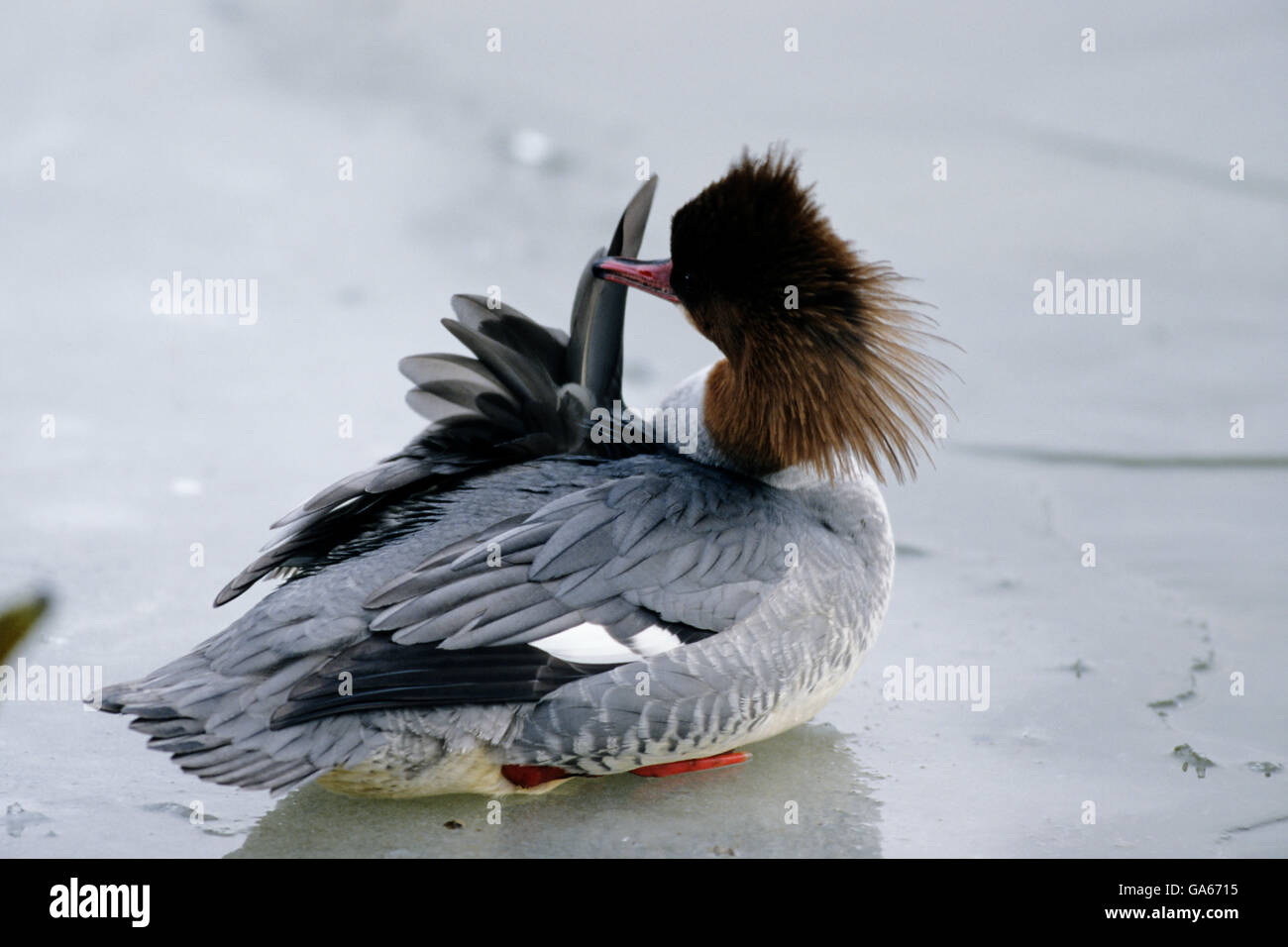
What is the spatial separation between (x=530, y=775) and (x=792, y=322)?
1.47 metres

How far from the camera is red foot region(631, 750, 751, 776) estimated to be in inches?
168

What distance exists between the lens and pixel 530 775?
4039 mm

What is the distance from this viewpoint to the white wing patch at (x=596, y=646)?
386cm

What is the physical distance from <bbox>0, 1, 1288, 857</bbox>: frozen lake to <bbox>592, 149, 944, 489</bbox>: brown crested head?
3.16 ft

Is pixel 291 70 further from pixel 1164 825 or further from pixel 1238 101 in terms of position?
pixel 1164 825
